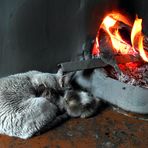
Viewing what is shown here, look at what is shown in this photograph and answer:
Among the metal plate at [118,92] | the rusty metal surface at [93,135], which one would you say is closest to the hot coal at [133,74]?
the metal plate at [118,92]

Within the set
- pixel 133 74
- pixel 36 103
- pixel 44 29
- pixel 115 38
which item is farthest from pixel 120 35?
pixel 36 103

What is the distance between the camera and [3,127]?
4.56 feet

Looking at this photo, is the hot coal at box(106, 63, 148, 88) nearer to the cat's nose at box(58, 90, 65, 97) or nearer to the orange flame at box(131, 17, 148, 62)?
the orange flame at box(131, 17, 148, 62)

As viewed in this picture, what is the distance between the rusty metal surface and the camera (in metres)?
1.33

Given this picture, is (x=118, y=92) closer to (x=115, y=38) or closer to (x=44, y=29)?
(x=115, y=38)

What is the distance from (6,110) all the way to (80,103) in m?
0.30

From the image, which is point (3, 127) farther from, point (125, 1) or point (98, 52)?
point (125, 1)

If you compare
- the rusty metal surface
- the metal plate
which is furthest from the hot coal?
the rusty metal surface

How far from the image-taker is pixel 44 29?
159 cm

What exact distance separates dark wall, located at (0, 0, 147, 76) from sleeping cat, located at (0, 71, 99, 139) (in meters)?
0.08

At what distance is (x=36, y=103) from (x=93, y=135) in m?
0.26

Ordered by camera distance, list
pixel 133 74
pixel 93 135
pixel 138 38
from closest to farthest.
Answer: pixel 93 135 → pixel 133 74 → pixel 138 38

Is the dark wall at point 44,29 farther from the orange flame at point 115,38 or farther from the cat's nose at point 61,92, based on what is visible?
the cat's nose at point 61,92

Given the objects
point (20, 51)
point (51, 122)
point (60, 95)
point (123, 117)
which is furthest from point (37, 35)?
point (123, 117)
